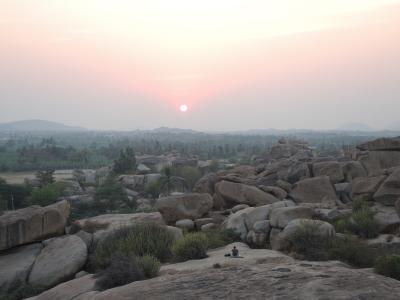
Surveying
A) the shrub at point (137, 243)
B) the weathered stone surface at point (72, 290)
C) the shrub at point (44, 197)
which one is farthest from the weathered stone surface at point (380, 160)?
the shrub at point (44, 197)

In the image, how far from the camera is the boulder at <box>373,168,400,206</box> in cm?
1888

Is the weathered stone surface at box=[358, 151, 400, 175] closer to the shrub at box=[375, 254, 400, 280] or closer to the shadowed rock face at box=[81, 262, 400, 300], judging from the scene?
the shrub at box=[375, 254, 400, 280]

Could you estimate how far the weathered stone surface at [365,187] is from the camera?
20.4 m

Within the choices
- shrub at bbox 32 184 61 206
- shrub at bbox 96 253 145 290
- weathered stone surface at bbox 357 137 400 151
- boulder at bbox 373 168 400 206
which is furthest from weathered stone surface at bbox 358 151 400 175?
shrub at bbox 32 184 61 206

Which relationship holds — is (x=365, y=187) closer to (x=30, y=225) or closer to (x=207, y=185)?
(x=207, y=185)

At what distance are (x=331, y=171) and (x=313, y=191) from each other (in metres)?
2.57

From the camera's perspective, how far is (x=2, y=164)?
373 ft

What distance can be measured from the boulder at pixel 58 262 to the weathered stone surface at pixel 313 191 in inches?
464

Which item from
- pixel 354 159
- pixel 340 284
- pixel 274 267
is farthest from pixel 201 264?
pixel 354 159

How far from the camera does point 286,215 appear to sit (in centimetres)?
1652

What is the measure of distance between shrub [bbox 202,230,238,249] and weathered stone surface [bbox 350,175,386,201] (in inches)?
256

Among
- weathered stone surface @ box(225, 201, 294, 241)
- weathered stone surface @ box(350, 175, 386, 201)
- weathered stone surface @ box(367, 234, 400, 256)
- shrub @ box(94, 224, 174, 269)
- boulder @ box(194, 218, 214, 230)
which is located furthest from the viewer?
weathered stone surface @ box(350, 175, 386, 201)

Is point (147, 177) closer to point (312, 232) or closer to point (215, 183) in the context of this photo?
point (215, 183)

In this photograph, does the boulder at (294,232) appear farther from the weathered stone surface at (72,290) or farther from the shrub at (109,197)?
the shrub at (109,197)
